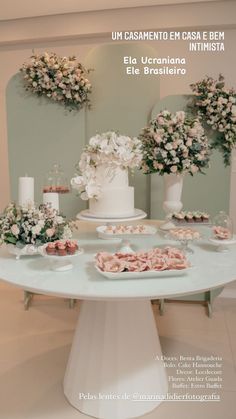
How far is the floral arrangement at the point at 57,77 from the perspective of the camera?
306 cm

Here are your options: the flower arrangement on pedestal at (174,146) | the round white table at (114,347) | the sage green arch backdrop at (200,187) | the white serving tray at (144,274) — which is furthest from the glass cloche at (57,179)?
the white serving tray at (144,274)

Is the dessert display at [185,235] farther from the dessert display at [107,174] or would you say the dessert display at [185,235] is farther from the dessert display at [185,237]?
the dessert display at [107,174]

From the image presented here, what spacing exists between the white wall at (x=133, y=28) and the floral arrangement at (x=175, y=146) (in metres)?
1.65

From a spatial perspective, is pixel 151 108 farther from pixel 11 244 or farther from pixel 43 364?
pixel 43 364

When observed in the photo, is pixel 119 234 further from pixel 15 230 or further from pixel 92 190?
pixel 15 230

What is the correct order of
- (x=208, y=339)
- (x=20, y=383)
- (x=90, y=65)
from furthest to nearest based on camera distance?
(x=90, y=65), (x=208, y=339), (x=20, y=383)

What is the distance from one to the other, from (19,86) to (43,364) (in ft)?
7.75

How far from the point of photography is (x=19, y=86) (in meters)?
3.24

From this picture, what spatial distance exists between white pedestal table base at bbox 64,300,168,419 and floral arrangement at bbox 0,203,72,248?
1.39 ft

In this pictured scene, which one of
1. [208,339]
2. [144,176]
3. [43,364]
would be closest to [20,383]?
[43,364]

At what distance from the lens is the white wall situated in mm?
3516

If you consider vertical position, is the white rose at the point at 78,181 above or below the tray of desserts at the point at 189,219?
above

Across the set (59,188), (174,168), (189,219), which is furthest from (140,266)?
(59,188)

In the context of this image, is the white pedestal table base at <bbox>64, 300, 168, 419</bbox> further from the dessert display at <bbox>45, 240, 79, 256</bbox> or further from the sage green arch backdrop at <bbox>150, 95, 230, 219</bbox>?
the sage green arch backdrop at <bbox>150, 95, 230, 219</bbox>
